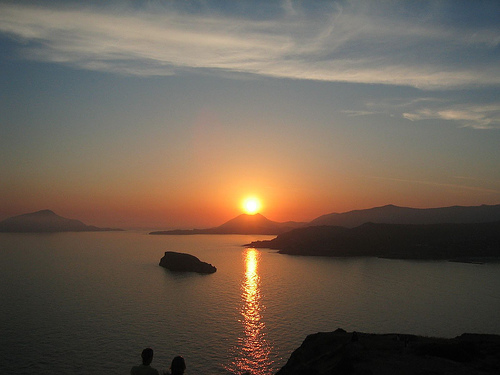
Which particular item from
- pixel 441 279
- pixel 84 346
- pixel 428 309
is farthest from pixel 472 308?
pixel 84 346

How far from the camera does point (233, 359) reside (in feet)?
130

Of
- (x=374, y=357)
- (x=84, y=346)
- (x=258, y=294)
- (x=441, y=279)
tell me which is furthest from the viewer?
(x=441, y=279)

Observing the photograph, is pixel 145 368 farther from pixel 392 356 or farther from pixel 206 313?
A: pixel 206 313

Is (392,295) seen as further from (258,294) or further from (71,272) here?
(71,272)

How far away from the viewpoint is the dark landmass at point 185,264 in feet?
399

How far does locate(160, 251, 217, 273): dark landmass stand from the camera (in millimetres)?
121650

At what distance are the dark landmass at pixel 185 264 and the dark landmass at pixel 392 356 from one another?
3712 inches

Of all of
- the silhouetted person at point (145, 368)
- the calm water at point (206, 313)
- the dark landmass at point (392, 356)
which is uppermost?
the silhouetted person at point (145, 368)

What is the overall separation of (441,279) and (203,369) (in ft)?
315

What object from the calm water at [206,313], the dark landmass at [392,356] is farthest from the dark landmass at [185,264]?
the dark landmass at [392,356]

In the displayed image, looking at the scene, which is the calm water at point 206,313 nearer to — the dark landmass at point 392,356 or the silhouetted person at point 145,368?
the dark landmass at point 392,356

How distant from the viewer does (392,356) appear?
24.1 metres

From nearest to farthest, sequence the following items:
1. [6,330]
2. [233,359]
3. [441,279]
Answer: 1. [233,359]
2. [6,330]
3. [441,279]

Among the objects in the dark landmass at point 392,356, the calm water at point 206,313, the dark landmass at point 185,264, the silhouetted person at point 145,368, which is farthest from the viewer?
the dark landmass at point 185,264
